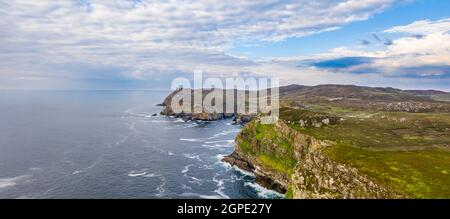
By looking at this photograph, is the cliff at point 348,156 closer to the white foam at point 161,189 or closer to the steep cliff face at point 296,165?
the steep cliff face at point 296,165

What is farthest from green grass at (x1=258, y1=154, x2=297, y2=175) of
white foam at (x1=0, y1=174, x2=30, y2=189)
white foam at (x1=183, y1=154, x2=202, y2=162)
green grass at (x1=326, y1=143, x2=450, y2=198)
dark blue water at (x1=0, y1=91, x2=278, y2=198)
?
white foam at (x1=0, y1=174, x2=30, y2=189)

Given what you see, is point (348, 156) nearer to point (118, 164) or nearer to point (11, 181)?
point (118, 164)

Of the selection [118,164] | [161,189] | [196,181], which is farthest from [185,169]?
[118,164]

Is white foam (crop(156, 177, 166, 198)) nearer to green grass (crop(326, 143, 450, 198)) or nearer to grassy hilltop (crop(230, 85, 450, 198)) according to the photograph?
grassy hilltop (crop(230, 85, 450, 198))

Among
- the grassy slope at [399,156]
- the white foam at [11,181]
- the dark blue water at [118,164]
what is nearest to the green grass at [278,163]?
the dark blue water at [118,164]

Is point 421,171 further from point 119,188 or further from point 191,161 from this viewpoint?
point 191,161
